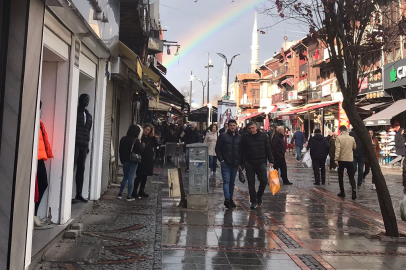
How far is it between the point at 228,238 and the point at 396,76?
22.2 meters

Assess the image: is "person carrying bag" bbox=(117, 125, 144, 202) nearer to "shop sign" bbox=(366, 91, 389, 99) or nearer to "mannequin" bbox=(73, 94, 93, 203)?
"mannequin" bbox=(73, 94, 93, 203)

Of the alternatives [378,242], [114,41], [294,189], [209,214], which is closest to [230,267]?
[378,242]

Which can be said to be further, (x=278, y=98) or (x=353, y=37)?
(x=278, y=98)

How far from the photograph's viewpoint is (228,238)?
7035 millimetres

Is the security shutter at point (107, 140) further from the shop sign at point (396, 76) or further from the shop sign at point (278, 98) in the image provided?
the shop sign at point (278, 98)

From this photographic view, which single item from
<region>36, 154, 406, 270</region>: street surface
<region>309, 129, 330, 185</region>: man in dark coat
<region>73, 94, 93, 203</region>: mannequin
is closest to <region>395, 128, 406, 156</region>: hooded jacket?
<region>309, 129, 330, 185</region>: man in dark coat

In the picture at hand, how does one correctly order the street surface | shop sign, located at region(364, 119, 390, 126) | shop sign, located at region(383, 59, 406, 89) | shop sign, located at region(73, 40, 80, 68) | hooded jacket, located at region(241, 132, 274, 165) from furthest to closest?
shop sign, located at region(383, 59, 406, 89) < shop sign, located at region(364, 119, 390, 126) < hooded jacket, located at region(241, 132, 274, 165) < shop sign, located at region(73, 40, 80, 68) < the street surface

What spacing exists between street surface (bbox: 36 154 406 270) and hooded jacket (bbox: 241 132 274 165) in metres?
1.04

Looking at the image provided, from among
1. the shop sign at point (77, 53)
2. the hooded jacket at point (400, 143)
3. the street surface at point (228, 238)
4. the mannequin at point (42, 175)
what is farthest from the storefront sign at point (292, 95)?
the mannequin at point (42, 175)

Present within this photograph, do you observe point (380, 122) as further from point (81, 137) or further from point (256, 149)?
point (81, 137)

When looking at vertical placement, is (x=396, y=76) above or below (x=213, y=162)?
above

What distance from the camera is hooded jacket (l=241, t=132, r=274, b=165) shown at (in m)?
9.88

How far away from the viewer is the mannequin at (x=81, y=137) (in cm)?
838

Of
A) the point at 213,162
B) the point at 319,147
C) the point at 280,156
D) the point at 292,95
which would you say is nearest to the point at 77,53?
the point at 280,156
